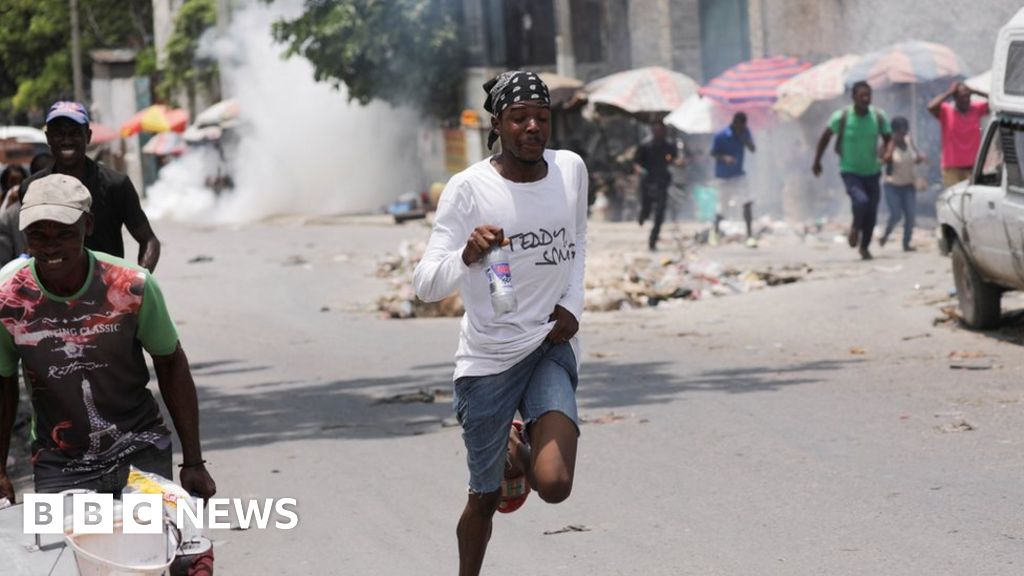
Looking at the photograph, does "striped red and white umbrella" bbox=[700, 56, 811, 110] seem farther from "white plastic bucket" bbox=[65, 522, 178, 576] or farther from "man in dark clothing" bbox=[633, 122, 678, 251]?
"white plastic bucket" bbox=[65, 522, 178, 576]

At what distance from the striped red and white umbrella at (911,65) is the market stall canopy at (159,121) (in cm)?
3262

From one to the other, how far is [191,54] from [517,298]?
50901 mm

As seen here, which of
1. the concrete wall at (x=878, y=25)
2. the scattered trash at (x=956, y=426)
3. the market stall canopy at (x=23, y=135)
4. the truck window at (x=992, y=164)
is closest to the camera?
the scattered trash at (x=956, y=426)

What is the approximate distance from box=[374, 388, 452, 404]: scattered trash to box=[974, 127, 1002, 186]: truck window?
13.9 feet

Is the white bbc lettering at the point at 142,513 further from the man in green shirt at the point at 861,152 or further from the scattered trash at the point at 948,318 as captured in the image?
the man in green shirt at the point at 861,152

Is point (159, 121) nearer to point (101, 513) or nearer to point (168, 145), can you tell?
point (168, 145)

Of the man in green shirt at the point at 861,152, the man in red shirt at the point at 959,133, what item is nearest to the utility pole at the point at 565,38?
the man in green shirt at the point at 861,152

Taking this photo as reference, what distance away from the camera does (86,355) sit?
4.62 m

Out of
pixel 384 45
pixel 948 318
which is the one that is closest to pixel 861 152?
pixel 948 318

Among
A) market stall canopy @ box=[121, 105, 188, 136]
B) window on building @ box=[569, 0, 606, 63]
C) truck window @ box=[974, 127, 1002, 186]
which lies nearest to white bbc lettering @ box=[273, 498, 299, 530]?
truck window @ box=[974, 127, 1002, 186]

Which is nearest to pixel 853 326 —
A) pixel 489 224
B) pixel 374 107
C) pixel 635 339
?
pixel 635 339

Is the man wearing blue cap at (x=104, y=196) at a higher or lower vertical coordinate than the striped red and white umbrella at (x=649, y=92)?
higher

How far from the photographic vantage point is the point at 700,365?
12.3 m

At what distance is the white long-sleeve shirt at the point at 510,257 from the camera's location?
17.6 ft
